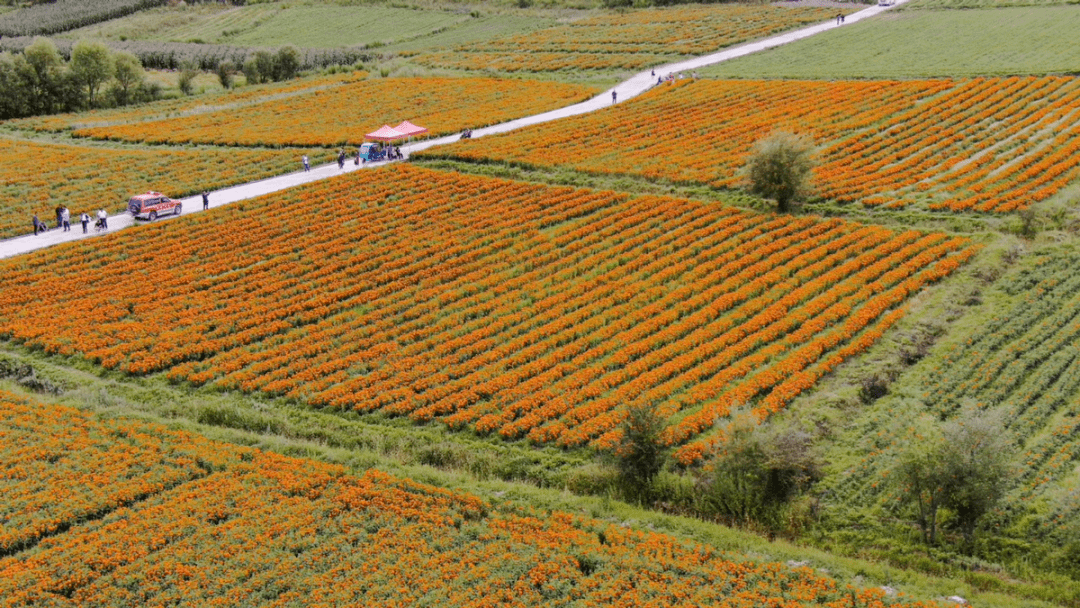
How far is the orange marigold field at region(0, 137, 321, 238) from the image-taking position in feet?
182

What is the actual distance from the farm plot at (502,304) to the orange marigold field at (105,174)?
293 inches

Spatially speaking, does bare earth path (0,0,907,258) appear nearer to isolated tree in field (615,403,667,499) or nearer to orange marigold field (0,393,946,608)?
orange marigold field (0,393,946,608)

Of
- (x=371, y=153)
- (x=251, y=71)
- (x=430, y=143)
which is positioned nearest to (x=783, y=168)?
(x=371, y=153)

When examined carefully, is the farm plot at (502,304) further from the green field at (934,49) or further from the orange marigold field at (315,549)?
the green field at (934,49)

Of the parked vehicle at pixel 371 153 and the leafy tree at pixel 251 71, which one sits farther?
the leafy tree at pixel 251 71

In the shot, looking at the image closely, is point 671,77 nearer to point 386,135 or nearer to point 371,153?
point 386,135

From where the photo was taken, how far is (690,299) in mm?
39688

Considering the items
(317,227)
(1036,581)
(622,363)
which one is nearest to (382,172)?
(317,227)

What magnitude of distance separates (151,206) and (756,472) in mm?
39191

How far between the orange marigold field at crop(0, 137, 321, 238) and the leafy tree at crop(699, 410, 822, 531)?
4220 cm

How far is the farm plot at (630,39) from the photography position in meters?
101

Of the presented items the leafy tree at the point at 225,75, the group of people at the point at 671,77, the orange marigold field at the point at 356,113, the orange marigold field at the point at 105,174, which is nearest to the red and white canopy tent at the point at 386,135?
the orange marigold field at the point at 356,113

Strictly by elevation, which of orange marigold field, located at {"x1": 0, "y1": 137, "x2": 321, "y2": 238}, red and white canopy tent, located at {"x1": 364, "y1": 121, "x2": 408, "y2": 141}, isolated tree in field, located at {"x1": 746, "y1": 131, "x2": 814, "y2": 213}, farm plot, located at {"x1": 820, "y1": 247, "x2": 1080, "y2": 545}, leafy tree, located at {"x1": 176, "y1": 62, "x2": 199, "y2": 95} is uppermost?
leafy tree, located at {"x1": 176, "y1": 62, "x2": 199, "y2": 95}

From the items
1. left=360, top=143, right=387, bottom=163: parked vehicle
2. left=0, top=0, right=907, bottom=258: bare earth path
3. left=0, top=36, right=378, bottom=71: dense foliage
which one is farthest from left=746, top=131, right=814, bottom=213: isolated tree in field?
left=0, top=36, right=378, bottom=71: dense foliage
